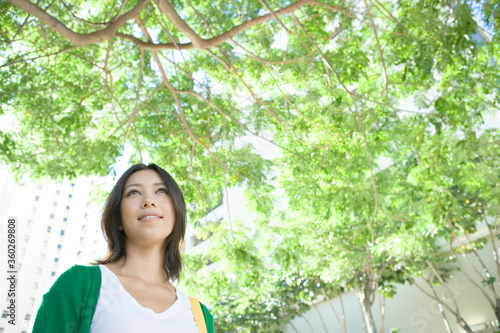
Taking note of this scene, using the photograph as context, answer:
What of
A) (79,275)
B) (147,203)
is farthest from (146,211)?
(79,275)

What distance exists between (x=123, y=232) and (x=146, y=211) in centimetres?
11

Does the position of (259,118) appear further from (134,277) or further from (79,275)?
(79,275)

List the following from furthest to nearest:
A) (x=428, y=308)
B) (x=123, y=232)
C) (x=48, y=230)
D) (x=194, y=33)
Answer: (x=48, y=230), (x=428, y=308), (x=194, y=33), (x=123, y=232)

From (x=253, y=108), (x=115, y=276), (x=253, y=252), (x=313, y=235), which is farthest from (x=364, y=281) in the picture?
(x=115, y=276)

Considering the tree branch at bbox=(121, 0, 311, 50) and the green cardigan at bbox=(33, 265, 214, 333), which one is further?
the tree branch at bbox=(121, 0, 311, 50)

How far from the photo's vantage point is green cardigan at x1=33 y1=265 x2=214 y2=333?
1.17 m

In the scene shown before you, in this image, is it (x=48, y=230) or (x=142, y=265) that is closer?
(x=142, y=265)

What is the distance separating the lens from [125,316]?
49.1 inches

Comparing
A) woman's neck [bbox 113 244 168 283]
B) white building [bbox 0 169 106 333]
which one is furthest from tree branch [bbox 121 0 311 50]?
white building [bbox 0 169 106 333]

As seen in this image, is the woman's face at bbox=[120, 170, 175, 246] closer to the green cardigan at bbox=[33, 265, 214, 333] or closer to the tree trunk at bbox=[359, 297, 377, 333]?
the green cardigan at bbox=[33, 265, 214, 333]

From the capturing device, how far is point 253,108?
5.07 m

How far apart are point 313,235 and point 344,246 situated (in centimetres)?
72

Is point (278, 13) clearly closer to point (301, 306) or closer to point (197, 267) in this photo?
point (197, 267)

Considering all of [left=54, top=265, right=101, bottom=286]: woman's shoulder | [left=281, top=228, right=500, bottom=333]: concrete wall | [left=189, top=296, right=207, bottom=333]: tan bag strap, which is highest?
[left=54, top=265, right=101, bottom=286]: woman's shoulder
